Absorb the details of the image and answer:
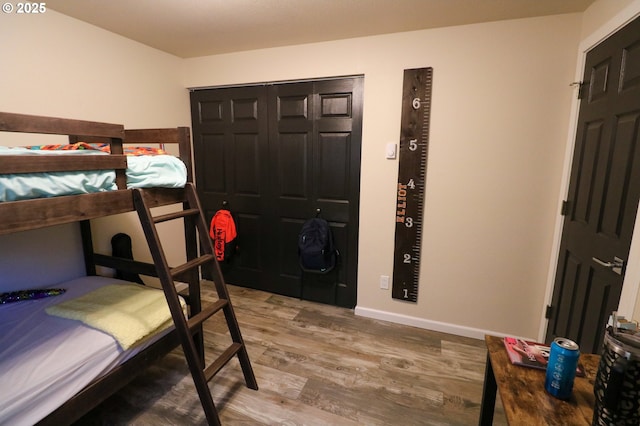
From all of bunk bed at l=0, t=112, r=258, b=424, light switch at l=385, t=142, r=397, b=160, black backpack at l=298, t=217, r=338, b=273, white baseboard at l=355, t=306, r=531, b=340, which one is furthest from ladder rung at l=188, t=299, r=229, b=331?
light switch at l=385, t=142, r=397, b=160

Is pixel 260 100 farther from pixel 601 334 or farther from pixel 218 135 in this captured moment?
pixel 601 334

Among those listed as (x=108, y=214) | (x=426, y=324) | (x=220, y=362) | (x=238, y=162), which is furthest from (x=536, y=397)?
(x=238, y=162)

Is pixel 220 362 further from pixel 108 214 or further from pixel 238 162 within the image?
pixel 238 162

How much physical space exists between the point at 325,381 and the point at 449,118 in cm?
Result: 203

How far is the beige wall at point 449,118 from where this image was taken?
1.98m

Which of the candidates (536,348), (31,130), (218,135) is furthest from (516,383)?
(218,135)

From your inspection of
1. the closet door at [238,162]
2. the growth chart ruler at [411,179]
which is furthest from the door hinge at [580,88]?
the closet door at [238,162]

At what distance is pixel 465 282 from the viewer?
2.38m

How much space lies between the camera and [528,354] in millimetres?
→ 1085

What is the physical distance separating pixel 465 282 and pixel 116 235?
2834 millimetres

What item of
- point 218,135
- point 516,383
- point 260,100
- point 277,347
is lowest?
point 277,347

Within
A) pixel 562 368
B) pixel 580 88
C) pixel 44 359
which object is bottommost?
pixel 44 359

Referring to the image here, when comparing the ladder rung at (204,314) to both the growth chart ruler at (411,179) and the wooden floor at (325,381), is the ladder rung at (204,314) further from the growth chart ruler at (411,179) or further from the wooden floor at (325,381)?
the growth chart ruler at (411,179)

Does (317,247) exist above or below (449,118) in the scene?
below
